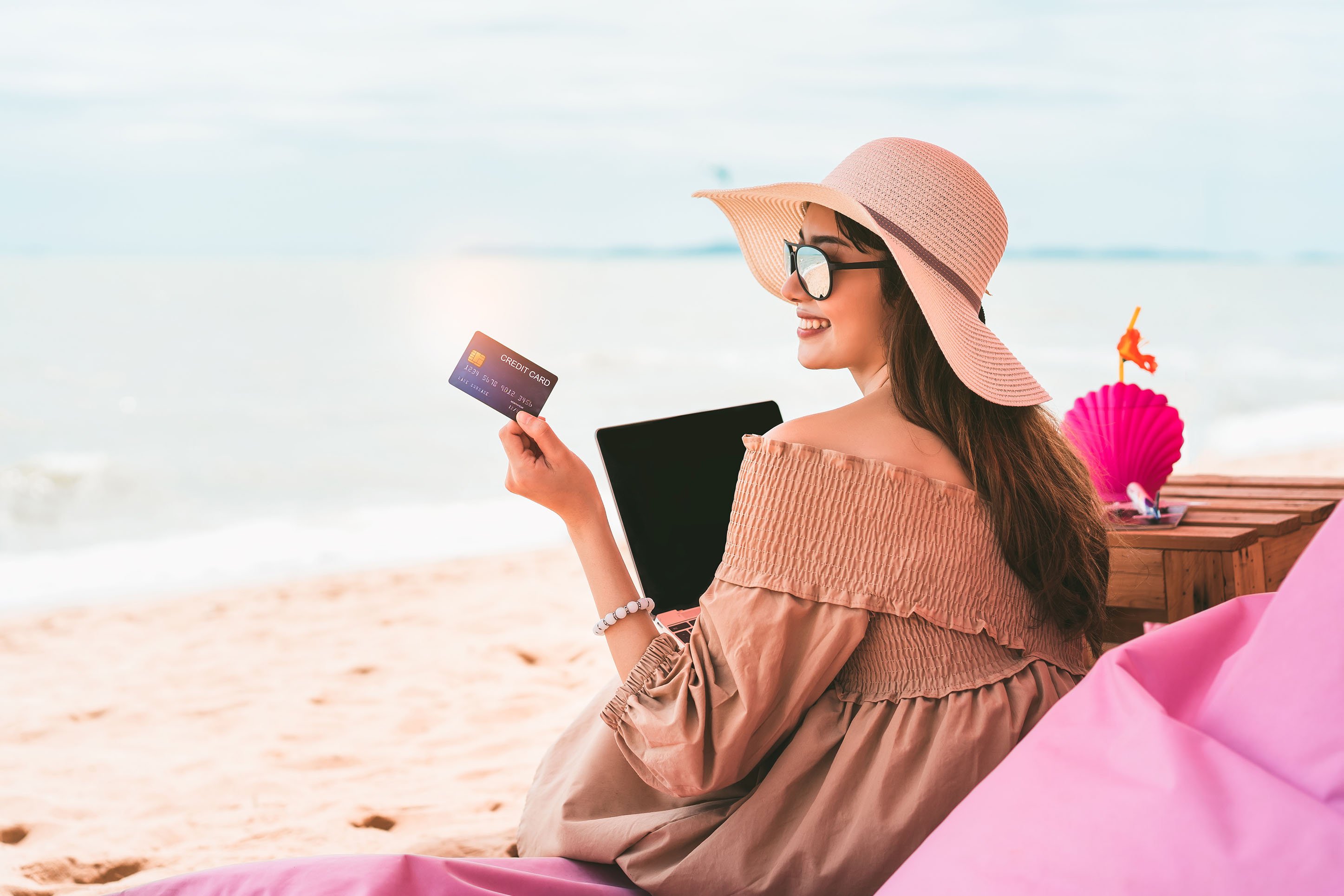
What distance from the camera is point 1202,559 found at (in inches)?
79.5

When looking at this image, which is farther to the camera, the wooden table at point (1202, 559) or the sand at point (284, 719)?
the sand at point (284, 719)

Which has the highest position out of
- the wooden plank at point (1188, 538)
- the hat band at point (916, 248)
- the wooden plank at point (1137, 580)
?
the hat band at point (916, 248)

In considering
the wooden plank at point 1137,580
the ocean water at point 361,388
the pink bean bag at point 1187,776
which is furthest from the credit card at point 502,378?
the ocean water at point 361,388

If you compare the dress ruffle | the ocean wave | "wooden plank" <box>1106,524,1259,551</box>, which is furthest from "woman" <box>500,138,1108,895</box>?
the ocean wave

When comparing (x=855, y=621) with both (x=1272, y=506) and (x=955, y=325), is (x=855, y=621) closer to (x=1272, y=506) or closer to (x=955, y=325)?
(x=955, y=325)

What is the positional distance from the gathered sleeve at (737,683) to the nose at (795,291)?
470mm

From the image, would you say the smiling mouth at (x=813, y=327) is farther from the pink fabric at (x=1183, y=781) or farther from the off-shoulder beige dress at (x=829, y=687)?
the pink fabric at (x=1183, y=781)

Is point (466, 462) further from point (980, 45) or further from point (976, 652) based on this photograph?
point (980, 45)

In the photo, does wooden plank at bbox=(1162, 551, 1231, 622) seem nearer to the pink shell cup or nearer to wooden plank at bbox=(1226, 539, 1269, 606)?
wooden plank at bbox=(1226, 539, 1269, 606)

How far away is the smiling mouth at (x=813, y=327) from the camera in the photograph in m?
1.54

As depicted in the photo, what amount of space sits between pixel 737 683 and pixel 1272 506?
1.62 meters

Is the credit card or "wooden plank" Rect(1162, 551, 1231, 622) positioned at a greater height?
the credit card

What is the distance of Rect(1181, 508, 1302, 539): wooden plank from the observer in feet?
6.83

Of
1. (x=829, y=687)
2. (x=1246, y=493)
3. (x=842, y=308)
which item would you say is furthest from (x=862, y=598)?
(x=1246, y=493)
